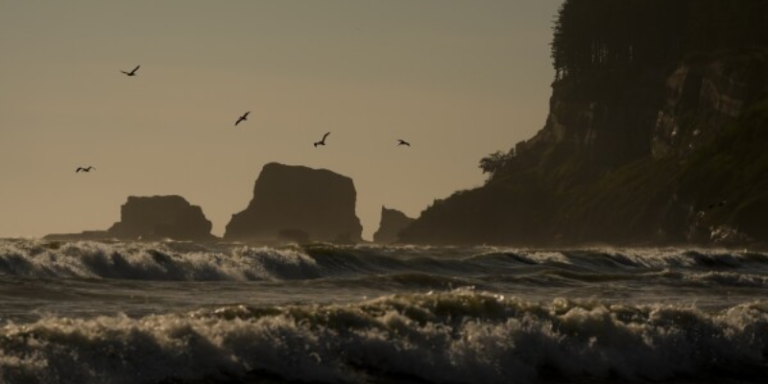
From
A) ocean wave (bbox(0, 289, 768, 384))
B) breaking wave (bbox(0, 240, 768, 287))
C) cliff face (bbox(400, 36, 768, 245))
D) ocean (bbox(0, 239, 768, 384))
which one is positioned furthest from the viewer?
cliff face (bbox(400, 36, 768, 245))

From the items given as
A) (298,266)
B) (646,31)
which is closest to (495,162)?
(646,31)

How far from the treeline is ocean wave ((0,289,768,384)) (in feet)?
405

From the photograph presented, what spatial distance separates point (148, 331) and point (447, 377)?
5.45 meters

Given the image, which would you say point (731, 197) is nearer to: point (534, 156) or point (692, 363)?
point (534, 156)

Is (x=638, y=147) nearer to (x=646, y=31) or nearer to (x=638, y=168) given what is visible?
(x=638, y=168)

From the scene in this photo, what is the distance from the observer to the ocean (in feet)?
81.4

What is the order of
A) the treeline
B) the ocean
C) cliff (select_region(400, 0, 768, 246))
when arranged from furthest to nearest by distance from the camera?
the treeline < cliff (select_region(400, 0, 768, 246)) < the ocean

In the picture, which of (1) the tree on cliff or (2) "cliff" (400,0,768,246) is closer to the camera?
(2) "cliff" (400,0,768,246)

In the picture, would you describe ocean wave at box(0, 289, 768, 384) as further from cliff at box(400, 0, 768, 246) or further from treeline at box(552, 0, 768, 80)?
treeline at box(552, 0, 768, 80)

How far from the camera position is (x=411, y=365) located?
27391 millimetres

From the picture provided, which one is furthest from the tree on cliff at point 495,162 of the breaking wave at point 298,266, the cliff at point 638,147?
the breaking wave at point 298,266

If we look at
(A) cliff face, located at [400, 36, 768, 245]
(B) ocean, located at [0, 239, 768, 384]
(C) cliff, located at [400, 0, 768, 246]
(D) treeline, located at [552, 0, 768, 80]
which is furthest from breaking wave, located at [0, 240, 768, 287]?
(D) treeline, located at [552, 0, 768, 80]

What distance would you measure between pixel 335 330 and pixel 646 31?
152043mm

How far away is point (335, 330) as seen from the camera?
27906 millimetres
